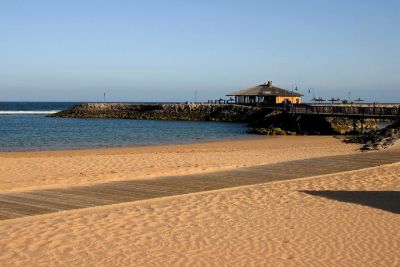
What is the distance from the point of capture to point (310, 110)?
54.5 meters

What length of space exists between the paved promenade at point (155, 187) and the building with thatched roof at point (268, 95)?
53181 millimetres

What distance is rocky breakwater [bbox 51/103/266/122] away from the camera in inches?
3007

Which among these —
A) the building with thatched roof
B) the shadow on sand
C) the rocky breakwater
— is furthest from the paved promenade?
the building with thatched roof

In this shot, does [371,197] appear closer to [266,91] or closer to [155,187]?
[155,187]

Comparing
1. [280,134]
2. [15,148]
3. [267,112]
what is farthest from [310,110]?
[15,148]

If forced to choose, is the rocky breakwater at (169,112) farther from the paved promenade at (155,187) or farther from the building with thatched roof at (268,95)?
the paved promenade at (155,187)

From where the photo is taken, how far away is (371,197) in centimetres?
1230

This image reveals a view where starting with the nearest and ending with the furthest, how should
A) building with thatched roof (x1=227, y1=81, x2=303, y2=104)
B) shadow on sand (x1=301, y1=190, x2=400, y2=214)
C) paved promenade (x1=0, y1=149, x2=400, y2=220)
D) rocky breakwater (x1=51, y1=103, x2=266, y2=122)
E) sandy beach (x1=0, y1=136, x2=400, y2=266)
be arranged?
1. sandy beach (x1=0, y1=136, x2=400, y2=266)
2. paved promenade (x1=0, y1=149, x2=400, y2=220)
3. shadow on sand (x1=301, y1=190, x2=400, y2=214)
4. building with thatched roof (x1=227, y1=81, x2=303, y2=104)
5. rocky breakwater (x1=51, y1=103, x2=266, y2=122)

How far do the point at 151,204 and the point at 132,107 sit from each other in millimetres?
89236

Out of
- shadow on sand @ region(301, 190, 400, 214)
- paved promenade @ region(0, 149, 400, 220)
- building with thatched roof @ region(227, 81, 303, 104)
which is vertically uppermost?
building with thatched roof @ region(227, 81, 303, 104)

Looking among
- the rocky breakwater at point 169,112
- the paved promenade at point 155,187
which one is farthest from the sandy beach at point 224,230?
the rocky breakwater at point 169,112

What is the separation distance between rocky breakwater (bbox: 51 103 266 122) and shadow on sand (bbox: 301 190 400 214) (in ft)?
185

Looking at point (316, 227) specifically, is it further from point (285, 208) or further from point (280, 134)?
point (280, 134)

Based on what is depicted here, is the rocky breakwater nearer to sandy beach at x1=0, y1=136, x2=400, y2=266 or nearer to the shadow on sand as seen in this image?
the shadow on sand
